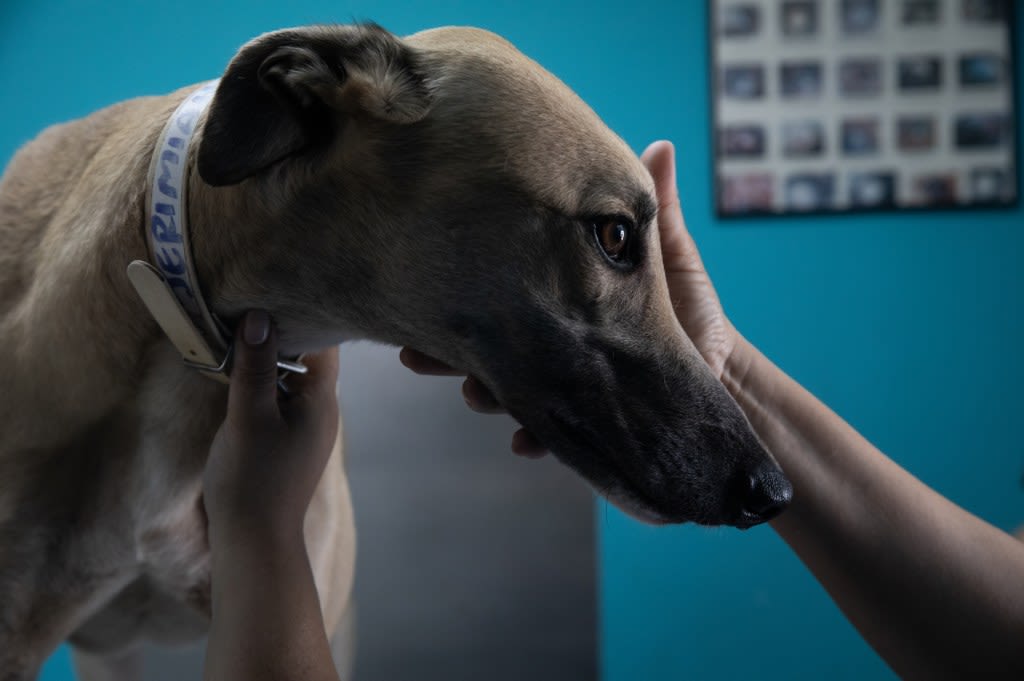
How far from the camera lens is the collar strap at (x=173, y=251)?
80cm

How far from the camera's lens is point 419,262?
2.56ft

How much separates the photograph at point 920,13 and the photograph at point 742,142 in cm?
48

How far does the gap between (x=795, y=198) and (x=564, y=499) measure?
1151 mm

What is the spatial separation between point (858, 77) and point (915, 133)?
215 millimetres

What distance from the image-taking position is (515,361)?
0.79 m

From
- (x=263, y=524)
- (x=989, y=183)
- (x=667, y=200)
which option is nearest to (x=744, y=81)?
(x=989, y=183)

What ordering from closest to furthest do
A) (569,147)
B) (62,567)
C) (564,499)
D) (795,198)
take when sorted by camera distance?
(569,147) → (62,567) → (564,499) → (795,198)

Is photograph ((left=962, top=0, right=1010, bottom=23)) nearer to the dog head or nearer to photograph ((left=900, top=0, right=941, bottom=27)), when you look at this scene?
photograph ((left=900, top=0, right=941, bottom=27))

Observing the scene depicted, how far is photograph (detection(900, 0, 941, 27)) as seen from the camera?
2.37 meters

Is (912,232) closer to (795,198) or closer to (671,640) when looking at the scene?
(795,198)

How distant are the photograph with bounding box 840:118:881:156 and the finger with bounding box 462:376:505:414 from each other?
6.04 ft

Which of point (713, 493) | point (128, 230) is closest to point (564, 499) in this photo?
point (713, 493)

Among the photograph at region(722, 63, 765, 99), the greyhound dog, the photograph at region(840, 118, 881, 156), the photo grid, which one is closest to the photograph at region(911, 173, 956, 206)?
the photo grid

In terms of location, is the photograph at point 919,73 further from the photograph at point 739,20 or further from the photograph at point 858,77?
the photograph at point 739,20
